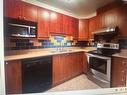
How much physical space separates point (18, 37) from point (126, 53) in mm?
1121

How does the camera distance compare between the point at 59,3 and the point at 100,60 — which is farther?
the point at 100,60

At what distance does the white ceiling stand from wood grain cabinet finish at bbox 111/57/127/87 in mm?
567

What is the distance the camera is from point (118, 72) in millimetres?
1204

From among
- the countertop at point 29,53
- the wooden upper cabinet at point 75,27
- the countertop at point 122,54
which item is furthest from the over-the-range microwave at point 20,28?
the countertop at point 122,54

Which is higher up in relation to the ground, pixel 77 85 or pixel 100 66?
pixel 100 66

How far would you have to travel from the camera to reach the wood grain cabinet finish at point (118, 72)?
114 cm

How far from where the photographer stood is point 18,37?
108cm

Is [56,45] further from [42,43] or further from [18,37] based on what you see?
[18,37]

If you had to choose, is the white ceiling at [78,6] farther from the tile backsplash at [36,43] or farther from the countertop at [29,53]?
the countertop at [29,53]

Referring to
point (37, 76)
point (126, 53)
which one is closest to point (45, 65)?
point (37, 76)

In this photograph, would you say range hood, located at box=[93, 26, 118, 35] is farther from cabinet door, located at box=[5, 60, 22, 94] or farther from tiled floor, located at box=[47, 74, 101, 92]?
cabinet door, located at box=[5, 60, 22, 94]

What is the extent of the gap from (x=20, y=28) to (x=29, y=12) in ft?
0.60

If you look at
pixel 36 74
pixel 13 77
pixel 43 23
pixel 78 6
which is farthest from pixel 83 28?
pixel 13 77

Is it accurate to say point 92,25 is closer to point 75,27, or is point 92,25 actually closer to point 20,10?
point 75,27
